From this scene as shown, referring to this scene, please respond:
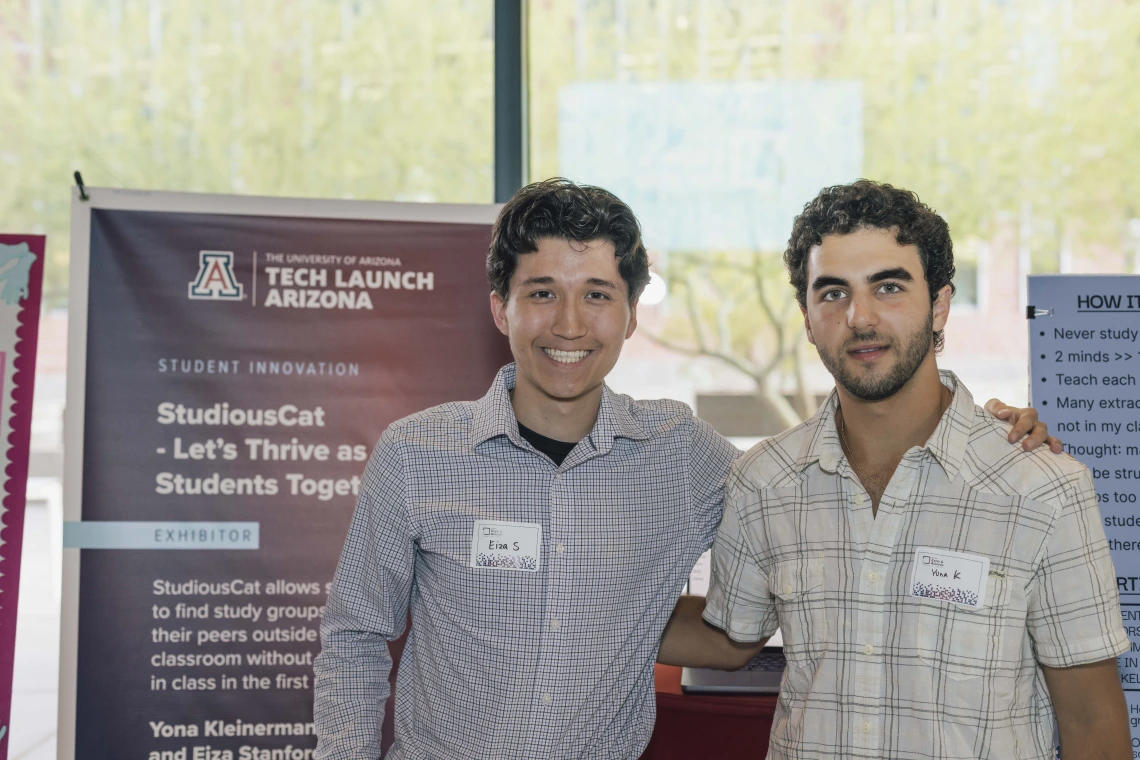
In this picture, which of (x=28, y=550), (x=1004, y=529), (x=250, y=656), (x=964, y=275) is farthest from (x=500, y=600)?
(x=964, y=275)

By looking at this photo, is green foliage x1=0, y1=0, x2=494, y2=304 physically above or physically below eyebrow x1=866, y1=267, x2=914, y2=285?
above

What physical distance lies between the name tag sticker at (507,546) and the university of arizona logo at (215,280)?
1316mm

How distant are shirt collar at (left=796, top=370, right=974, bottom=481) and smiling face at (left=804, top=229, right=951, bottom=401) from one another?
0.32 feet

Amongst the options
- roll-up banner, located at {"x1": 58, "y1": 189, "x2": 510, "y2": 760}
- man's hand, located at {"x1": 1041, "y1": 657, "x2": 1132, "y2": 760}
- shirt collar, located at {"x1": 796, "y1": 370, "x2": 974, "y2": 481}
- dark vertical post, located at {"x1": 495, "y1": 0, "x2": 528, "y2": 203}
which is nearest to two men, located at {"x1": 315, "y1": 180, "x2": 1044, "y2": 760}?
shirt collar, located at {"x1": 796, "y1": 370, "x2": 974, "y2": 481}

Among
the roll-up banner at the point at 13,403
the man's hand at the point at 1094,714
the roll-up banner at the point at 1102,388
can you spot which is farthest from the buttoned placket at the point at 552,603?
the roll-up banner at the point at 13,403

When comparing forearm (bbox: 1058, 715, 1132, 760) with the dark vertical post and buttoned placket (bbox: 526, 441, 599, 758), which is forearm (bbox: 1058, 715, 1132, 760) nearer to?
buttoned placket (bbox: 526, 441, 599, 758)

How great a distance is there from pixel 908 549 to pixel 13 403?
2309mm

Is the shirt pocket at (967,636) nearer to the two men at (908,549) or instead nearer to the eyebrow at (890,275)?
the two men at (908,549)

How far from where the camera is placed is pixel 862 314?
1.83 meters

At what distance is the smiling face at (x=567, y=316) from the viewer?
197 centimetres

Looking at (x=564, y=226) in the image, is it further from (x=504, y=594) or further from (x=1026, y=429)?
(x=1026, y=429)

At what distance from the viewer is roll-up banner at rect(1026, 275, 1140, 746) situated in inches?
93.2

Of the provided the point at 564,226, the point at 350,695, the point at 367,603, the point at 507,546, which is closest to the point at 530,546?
the point at 507,546

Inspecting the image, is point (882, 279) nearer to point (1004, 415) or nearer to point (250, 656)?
point (1004, 415)
